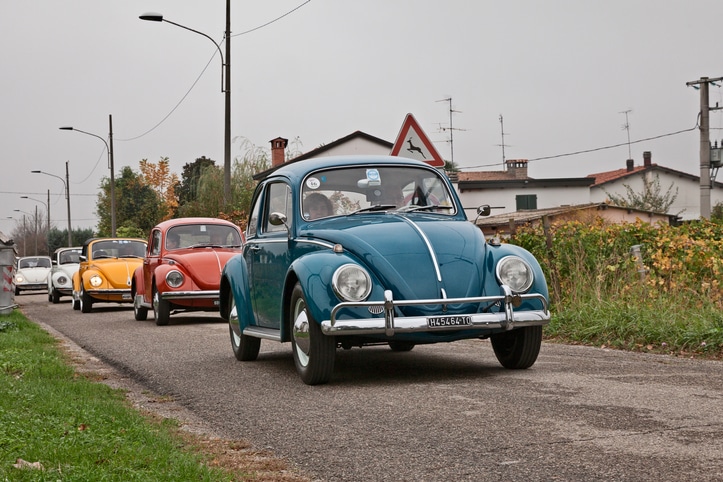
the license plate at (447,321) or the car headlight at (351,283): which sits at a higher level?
the car headlight at (351,283)

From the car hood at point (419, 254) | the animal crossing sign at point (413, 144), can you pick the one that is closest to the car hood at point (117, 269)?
the animal crossing sign at point (413, 144)

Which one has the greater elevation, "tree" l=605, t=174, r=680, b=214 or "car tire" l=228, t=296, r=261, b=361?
"tree" l=605, t=174, r=680, b=214

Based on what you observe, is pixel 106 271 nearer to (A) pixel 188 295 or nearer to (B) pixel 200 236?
(B) pixel 200 236

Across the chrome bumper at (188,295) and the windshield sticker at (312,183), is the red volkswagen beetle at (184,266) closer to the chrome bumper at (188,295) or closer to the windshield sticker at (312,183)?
the chrome bumper at (188,295)

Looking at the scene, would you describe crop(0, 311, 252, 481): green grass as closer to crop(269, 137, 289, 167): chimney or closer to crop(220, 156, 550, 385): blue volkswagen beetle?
crop(220, 156, 550, 385): blue volkswagen beetle

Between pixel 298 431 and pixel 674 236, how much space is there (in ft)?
28.1

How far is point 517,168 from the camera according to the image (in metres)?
76.6

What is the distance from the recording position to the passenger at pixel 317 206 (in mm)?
8805

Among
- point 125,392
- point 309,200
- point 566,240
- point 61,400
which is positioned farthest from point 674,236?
A: point 61,400

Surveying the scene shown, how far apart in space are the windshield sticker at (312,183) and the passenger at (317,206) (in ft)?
0.27

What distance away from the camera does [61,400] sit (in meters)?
6.98

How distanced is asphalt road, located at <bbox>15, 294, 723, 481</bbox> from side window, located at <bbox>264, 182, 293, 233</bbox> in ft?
4.11

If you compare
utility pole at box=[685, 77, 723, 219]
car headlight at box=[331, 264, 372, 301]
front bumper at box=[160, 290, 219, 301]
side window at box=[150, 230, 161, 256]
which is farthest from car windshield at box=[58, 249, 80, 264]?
car headlight at box=[331, 264, 372, 301]

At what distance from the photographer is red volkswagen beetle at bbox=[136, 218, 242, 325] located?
56.1 feet
